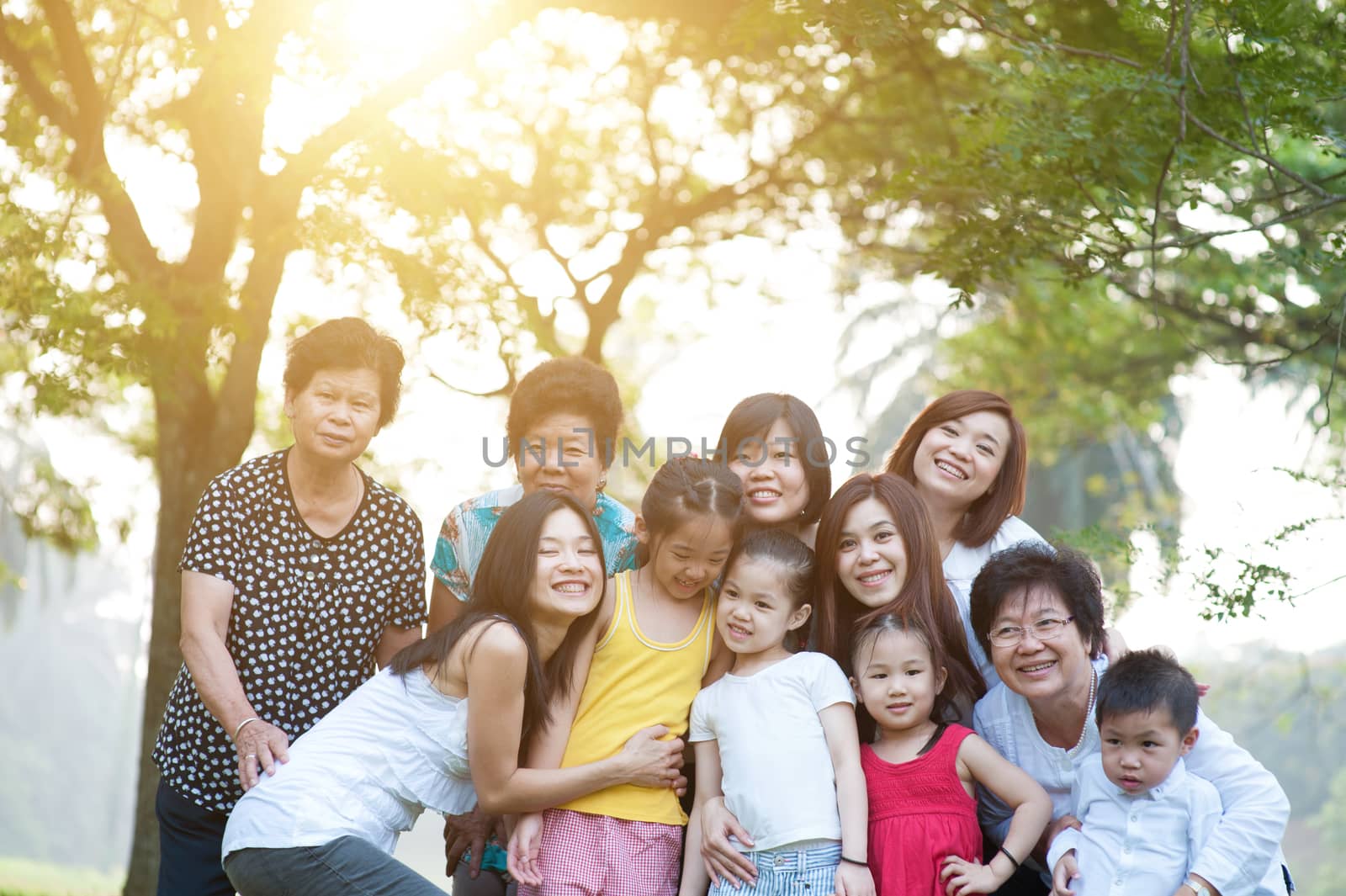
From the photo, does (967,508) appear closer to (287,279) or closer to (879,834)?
(879,834)

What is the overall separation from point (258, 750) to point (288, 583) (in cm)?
→ 54

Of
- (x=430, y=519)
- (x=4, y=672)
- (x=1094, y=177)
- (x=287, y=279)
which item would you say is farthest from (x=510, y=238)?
(x=4, y=672)

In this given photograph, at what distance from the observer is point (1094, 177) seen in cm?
462

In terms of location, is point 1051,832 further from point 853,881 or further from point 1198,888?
point 853,881

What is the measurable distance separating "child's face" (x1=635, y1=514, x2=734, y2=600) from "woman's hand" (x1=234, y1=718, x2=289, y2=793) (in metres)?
1.09

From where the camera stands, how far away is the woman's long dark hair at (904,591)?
3316 millimetres

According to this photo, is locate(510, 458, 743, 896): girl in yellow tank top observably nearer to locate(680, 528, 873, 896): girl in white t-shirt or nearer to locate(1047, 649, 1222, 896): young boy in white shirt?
locate(680, 528, 873, 896): girl in white t-shirt

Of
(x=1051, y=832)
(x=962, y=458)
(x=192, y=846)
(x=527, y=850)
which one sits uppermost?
(x=962, y=458)

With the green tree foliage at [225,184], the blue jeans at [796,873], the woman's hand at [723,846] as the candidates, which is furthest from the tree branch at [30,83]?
the blue jeans at [796,873]

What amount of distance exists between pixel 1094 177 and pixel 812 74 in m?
3.91

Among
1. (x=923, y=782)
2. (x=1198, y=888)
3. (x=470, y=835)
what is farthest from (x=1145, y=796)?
(x=470, y=835)

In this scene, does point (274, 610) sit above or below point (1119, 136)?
below

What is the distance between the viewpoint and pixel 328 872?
2.71m

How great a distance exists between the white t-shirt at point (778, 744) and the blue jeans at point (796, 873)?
1.3 inches
